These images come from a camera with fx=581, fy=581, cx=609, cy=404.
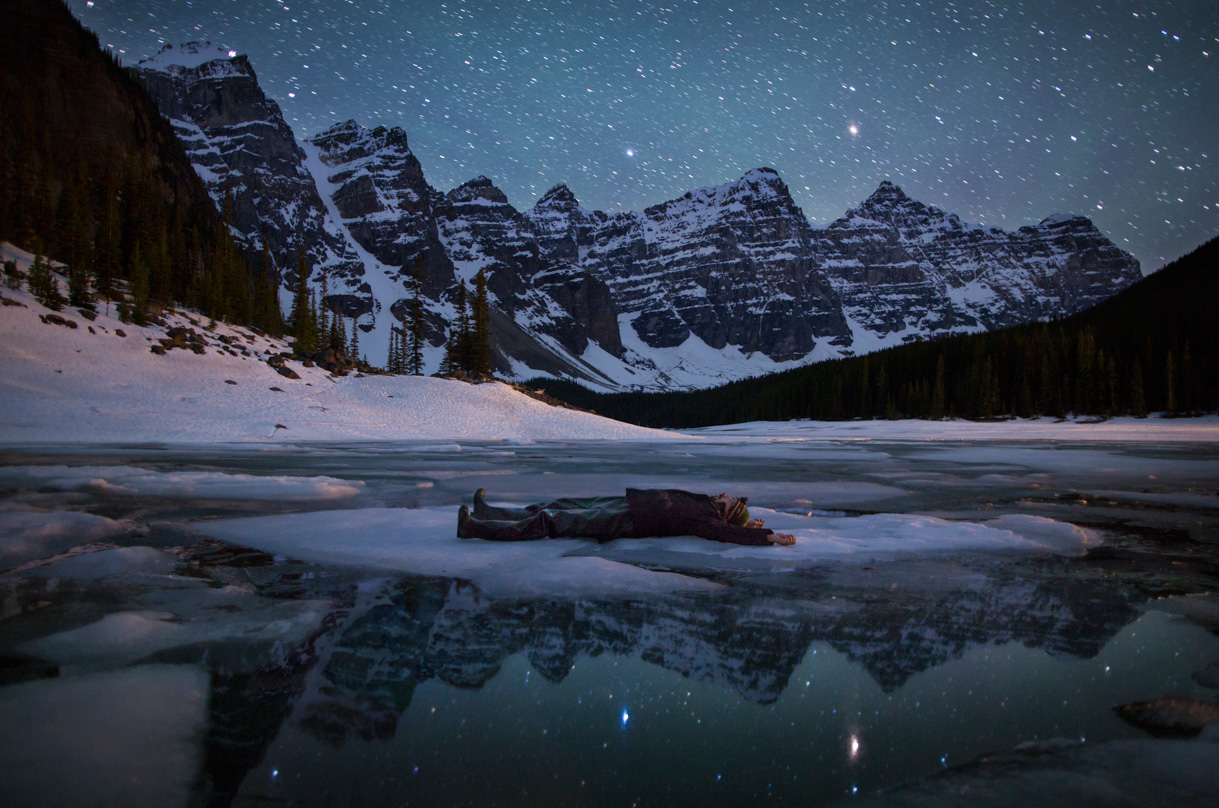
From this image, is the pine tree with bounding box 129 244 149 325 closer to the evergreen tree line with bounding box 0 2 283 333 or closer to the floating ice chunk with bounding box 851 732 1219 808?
the evergreen tree line with bounding box 0 2 283 333

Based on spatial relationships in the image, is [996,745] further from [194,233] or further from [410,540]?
[194,233]

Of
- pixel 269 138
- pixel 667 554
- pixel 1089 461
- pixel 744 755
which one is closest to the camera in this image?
pixel 744 755

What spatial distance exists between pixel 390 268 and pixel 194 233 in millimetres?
133979

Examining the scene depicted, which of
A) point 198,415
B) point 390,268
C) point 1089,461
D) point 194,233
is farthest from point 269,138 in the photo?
point 1089,461

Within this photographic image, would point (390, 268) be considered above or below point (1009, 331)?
above

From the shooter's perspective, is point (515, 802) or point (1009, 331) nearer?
point (515, 802)

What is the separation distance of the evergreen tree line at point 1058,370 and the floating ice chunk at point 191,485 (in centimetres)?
6413

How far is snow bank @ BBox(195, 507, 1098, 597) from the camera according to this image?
4.26 metres

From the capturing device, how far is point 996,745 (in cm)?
210

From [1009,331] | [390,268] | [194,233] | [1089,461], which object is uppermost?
[390,268]

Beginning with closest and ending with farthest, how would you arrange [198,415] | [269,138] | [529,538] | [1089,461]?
[529,538]
[1089,461]
[198,415]
[269,138]

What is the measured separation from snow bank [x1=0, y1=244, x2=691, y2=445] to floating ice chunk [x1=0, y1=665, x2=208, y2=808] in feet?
78.8

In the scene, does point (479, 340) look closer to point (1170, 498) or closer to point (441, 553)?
point (1170, 498)

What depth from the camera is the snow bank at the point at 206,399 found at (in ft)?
78.9
